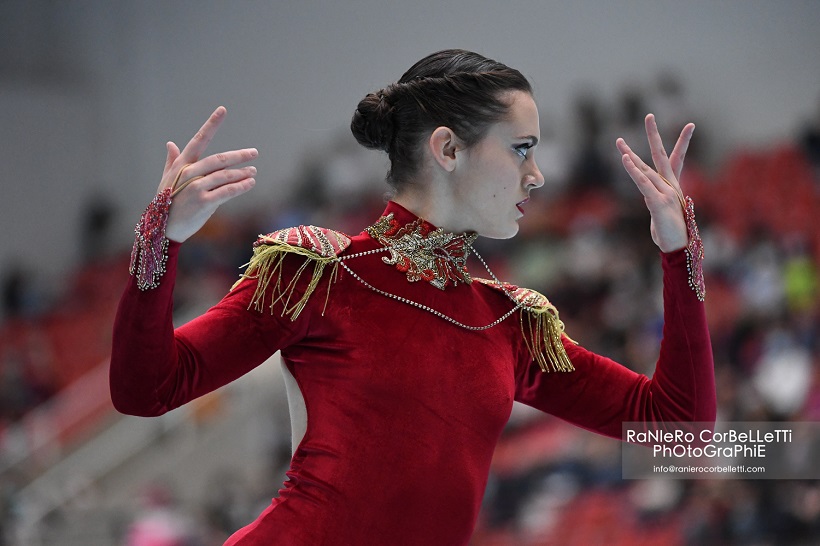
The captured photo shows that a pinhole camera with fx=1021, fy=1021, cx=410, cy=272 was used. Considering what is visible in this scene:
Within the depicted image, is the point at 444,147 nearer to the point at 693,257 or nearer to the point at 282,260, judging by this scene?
the point at 282,260

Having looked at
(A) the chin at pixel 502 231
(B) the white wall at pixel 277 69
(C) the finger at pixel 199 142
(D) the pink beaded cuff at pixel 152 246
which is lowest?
(D) the pink beaded cuff at pixel 152 246

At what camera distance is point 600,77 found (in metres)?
7.14

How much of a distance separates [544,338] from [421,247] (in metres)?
0.28

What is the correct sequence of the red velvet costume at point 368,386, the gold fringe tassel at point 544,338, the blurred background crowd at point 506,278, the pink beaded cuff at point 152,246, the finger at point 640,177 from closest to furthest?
the pink beaded cuff at point 152,246 → the red velvet costume at point 368,386 → the finger at point 640,177 → the gold fringe tassel at point 544,338 → the blurred background crowd at point 506,278

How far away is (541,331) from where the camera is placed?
70.4 inches

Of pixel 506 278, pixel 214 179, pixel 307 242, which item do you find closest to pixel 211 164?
pixel 214 179

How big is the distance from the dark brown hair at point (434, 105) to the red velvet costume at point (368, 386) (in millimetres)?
181

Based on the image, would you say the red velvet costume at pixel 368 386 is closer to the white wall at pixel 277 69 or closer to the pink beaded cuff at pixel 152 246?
the pink beaded cuff at pixel 152 246

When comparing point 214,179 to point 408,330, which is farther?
point 408,330

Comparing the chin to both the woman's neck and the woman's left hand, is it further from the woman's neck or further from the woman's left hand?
the woman's left hand

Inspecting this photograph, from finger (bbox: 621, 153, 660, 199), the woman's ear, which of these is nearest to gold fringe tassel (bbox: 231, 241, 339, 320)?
the woman's ear

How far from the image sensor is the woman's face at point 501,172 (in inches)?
65.1

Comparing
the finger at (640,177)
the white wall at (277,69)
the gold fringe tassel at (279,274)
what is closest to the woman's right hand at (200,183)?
the gold fringe tassel at (279,274)

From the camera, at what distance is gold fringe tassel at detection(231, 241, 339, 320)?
1537mm
